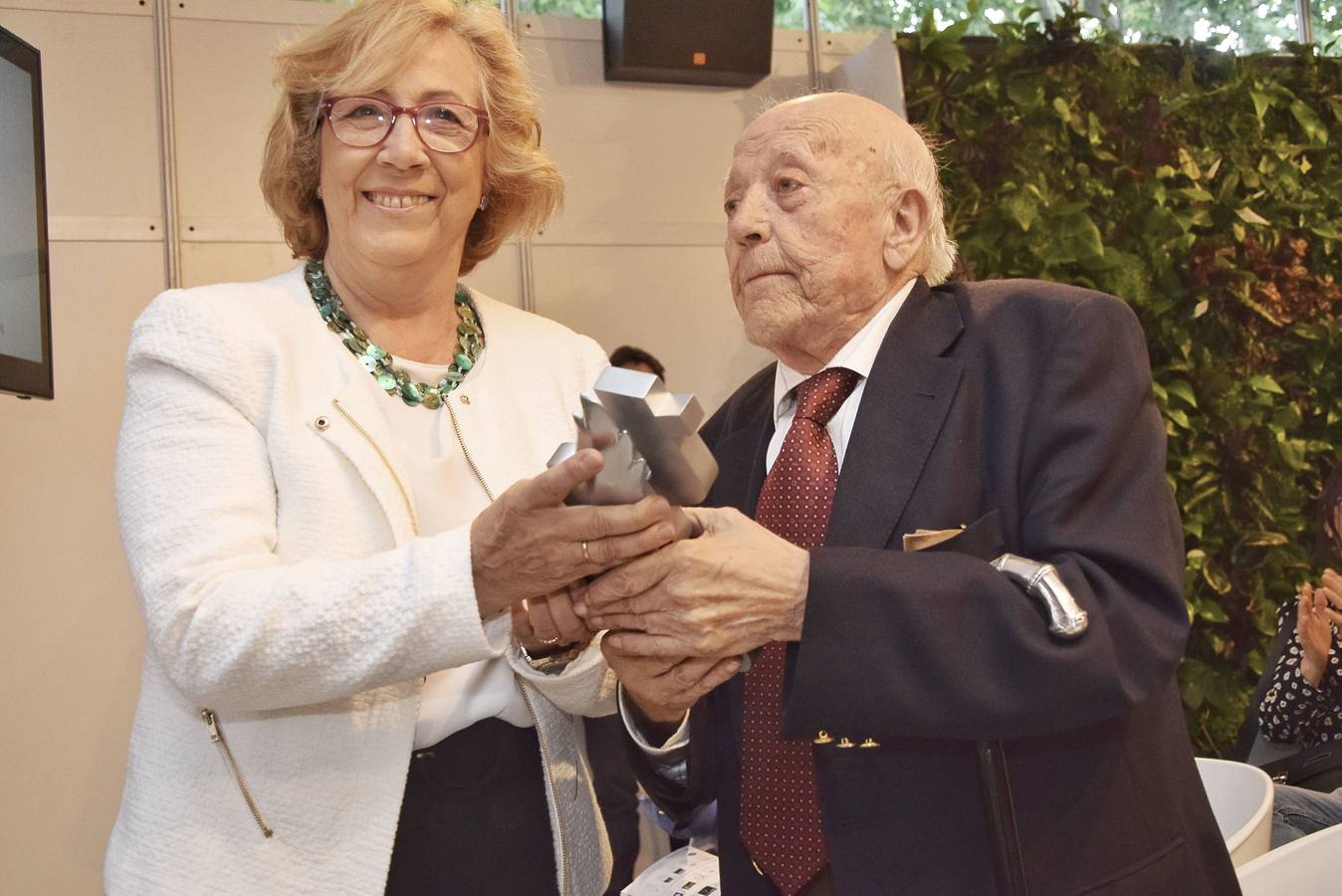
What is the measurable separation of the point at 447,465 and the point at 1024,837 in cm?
82

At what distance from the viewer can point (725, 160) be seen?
16.3 ft

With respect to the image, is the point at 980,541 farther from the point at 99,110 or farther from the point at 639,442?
the point at 99,110

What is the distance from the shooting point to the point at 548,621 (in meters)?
1.44

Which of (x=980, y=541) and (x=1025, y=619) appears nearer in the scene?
(x=1025, y=619)

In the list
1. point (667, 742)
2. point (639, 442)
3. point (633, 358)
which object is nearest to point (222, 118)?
point (633, 358)

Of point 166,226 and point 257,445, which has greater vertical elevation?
point 166,226

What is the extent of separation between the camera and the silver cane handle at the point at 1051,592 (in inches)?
47.9

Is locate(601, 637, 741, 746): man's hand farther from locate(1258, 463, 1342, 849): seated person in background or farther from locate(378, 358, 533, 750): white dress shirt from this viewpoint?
locate(1258, 463, 1342, 849): seated person in background

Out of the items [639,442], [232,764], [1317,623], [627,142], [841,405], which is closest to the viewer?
[639,442]

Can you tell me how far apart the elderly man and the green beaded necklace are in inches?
16.1

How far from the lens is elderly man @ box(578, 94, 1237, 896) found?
125cm

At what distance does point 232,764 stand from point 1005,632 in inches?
34.0

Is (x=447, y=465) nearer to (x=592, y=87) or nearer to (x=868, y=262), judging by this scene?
(x=868, y=262)

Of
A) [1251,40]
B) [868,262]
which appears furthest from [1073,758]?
[1251,40]
